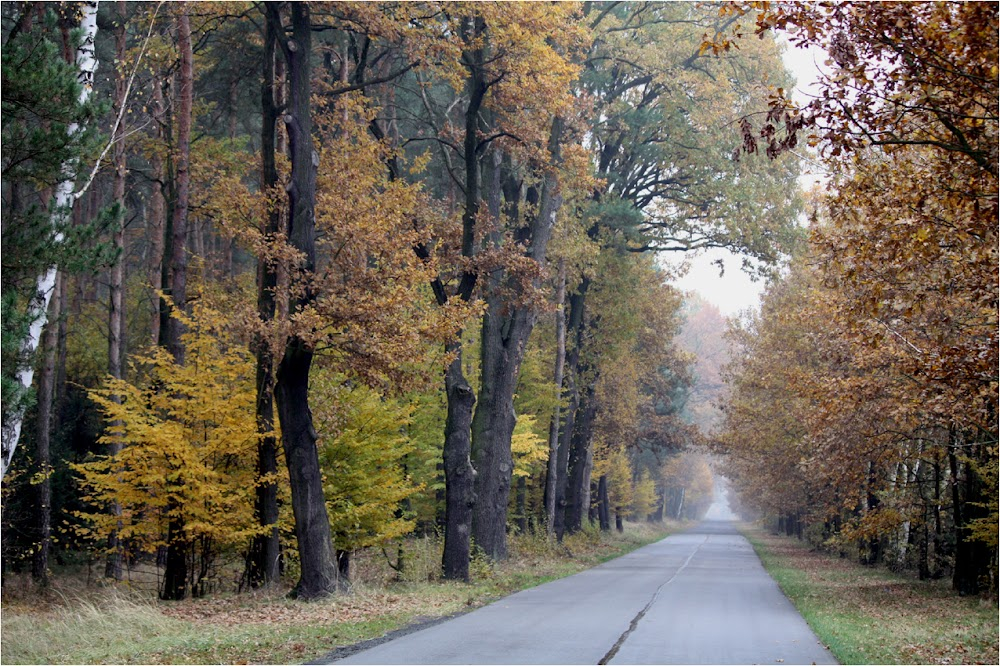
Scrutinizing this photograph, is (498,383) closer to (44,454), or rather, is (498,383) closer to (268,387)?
(268,387)

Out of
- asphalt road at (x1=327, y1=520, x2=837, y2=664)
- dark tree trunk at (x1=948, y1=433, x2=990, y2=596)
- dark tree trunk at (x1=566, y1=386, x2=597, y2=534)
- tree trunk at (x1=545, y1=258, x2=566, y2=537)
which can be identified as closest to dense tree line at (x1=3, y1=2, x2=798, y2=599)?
tree trunk at (x1=545, y1=258, x2=566, y2=537)

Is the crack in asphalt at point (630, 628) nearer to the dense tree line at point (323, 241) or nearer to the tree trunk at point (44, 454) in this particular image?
the dense tree line at point (323, 241)

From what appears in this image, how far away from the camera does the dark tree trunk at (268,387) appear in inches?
699

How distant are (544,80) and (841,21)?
40.4 ft

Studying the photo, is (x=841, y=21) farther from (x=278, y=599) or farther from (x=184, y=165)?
(x=184, y=165)

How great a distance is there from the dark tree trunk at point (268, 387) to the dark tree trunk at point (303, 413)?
78 cm

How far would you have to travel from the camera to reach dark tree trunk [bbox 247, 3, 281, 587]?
17.8 m

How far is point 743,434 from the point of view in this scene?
36.5m

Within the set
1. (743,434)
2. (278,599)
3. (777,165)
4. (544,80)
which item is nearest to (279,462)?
(278,599)

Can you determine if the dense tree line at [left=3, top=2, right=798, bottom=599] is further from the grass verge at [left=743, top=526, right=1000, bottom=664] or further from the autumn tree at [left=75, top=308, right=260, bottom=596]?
the grass verge at [left=743, top=526, right=1000, bottom=664]

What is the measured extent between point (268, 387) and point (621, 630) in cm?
821

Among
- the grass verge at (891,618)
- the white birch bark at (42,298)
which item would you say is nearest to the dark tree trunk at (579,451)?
the grass verge at (891,618)

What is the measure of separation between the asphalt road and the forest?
3154 mm

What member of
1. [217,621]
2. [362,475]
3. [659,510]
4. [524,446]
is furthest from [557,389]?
[659,510]
